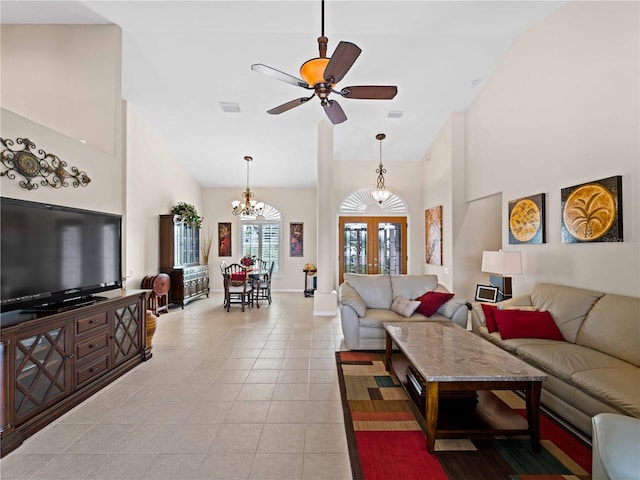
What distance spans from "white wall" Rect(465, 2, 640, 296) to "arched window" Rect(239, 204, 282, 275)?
5.90 meters

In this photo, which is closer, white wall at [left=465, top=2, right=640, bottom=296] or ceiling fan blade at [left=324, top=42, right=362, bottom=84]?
ceiling fan blade at [left=324, top=42, right=362, bottom=84]

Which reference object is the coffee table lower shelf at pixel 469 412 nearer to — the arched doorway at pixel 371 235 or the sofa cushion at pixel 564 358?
the sofa cushion at pixel 564 358

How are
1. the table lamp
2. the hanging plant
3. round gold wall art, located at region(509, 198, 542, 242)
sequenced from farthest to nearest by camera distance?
the hanging plant
round gold wall art, located at region(509, 198, 542, 242)
the table lamp

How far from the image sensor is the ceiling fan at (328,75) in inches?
93.5

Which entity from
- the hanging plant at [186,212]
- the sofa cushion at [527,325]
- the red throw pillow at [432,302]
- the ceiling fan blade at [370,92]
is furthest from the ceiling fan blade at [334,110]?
the hanging plant at [186,212]

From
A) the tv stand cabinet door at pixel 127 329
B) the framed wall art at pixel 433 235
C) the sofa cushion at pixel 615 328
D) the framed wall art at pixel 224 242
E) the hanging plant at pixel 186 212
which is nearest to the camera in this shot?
the sofa cushion at pixel 615 328

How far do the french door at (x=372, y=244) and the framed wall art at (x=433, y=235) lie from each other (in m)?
0.63

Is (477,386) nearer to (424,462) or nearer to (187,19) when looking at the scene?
(424,462)

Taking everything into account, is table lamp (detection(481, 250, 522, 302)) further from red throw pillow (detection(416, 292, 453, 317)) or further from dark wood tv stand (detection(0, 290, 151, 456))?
dark wood tv stand (detection(0, 290, 151, 456))

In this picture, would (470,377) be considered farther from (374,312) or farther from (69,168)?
(69,168)

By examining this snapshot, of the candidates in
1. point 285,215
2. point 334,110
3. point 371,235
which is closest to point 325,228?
point 371,235

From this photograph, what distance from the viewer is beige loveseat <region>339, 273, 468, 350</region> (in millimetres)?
4039

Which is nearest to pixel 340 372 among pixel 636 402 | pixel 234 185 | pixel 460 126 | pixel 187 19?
pixel 636 402

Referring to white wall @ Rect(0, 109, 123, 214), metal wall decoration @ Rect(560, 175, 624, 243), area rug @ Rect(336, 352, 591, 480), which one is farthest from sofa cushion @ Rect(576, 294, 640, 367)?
white wall @ Rect(0, 109, 123, 214)
